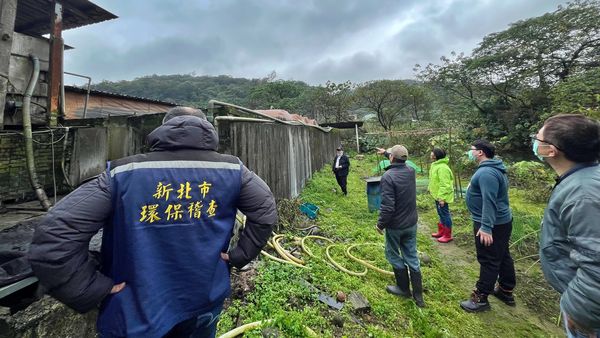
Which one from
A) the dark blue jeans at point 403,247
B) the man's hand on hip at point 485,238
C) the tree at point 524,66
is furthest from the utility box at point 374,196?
the tree at point 524,66

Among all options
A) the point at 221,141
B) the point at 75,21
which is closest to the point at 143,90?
the point at 75,21

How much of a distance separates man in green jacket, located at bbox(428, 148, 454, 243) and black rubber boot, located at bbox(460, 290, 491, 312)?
2.16 m

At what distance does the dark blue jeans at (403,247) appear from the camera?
11.5 feet

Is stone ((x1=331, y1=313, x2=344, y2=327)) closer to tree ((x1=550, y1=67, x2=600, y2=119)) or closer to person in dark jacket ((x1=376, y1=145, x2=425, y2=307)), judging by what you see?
person in dark jacket ((x1=376, y1=145, x2=425, y2=307))

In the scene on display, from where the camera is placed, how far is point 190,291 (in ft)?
5.14

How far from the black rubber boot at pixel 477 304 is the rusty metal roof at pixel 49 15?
9331 millimetres

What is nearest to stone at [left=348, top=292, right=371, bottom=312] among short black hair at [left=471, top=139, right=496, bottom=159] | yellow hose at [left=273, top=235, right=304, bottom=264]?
yellow hose at [left=273, top=235, right=304, bottom=264]

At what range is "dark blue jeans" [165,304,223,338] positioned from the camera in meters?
1.64

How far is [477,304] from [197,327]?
338 cm

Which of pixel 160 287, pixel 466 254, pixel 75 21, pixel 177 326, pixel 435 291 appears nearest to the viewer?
pixel 160 287

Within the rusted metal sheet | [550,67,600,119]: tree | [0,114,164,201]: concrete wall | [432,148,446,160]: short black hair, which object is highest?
the rusted metal sheet

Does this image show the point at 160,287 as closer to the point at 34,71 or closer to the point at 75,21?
the point at 34,71

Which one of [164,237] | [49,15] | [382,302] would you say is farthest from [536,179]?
[49,15]

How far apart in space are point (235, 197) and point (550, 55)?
1947cm
